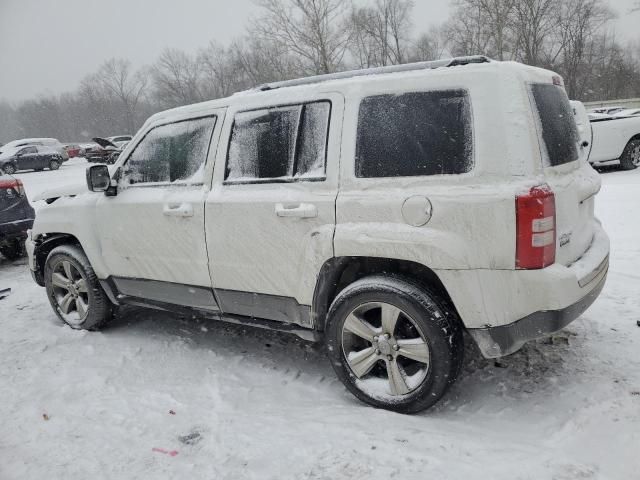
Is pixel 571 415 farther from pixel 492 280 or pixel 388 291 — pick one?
pixel 388 291

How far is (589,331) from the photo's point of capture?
3.82m

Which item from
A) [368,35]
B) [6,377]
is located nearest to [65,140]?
[368,35]

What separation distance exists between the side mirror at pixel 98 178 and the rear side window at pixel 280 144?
121 centimetres

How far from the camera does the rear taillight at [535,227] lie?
96.7 inches

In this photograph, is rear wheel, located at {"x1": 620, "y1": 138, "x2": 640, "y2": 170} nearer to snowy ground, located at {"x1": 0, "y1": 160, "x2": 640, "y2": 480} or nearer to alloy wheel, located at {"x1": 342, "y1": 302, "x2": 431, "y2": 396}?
snowy ground, located at {"x1": 0, "y1": 160, "x2": 640, "y2": 480}

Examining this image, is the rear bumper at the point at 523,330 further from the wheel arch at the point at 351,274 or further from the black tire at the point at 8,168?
the black tire at the point at 8,168

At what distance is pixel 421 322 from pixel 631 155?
36.8 ft

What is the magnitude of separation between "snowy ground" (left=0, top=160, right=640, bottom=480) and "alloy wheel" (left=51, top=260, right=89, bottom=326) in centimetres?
27

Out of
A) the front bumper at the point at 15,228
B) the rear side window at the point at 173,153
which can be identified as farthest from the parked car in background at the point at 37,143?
the rear side window at the point at 173,153

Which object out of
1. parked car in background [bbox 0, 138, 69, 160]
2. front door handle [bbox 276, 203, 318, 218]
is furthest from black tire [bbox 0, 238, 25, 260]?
parked car in background [bbox 0, 138, 69, 160]

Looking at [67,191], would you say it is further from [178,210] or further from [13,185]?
[13,185]

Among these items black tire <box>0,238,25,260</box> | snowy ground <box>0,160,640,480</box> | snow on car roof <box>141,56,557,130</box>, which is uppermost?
snow on car roof <box>141,56,557,130</box>

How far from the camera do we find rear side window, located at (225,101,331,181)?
123 inches

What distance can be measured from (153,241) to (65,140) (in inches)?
3529
